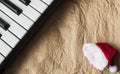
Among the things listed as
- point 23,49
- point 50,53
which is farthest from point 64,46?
point 23,49

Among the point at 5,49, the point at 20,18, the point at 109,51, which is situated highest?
the point at 109,51

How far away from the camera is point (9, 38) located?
3.16 feet

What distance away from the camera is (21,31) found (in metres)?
0.97

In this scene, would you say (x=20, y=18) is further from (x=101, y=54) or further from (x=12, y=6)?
(x=101, y=54)

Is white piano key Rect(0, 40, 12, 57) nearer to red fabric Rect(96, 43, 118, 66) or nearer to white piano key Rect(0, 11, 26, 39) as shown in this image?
white piano key Rect(0, 11, 26, 39)

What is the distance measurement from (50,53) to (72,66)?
0.10 metres

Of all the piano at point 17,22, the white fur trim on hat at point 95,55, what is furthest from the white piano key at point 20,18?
the white fur trim on hat at point 95,55

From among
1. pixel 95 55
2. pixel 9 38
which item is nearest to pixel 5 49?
pixel 9 38

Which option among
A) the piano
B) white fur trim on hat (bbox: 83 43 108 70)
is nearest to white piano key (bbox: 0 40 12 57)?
the piano

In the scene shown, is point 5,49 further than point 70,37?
No

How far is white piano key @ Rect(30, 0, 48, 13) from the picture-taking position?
100 cm

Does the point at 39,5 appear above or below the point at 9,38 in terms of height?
above

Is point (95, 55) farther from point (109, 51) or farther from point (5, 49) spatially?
point (5, 49)

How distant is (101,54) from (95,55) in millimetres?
23
